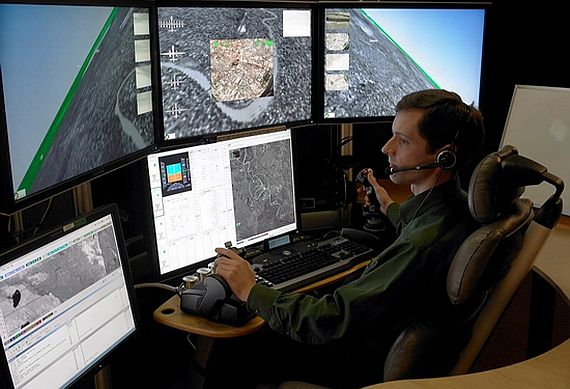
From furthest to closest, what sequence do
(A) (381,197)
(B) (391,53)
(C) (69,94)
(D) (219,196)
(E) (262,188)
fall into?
(B) (391,53), (A) (381,197), (E) (262,188), (D) (219,196), (C) (69,94)

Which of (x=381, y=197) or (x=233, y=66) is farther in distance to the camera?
(x=381, y=197)

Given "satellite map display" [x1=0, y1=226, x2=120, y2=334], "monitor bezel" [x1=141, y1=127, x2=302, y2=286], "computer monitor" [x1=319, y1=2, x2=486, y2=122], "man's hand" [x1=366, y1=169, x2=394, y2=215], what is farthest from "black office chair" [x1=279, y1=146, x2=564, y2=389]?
"computer monitor" [x1=319, y1=2, x2=486, y2=122]

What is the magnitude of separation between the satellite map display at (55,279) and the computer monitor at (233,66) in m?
0.54

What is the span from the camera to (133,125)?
198cm

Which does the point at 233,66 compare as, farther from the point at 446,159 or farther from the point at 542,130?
the point at 542,130

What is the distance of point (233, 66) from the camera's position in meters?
2.31

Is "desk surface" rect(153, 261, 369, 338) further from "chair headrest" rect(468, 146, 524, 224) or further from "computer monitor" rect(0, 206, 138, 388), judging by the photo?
"chair headrest" rect(468, 146, 524, 224)

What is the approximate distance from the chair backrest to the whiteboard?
1055 mm

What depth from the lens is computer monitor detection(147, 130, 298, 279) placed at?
2.11 meters

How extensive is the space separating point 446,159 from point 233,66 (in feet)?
2.60

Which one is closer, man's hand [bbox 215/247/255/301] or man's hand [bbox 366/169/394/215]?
man's hand [bbox 215/247/255/301]

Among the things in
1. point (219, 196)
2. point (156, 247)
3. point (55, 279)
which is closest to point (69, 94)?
point (55, 279)

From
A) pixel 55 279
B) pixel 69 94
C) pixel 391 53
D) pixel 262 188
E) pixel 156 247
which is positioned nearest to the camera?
pixel 55 279

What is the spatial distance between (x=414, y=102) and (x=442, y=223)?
0.33m
